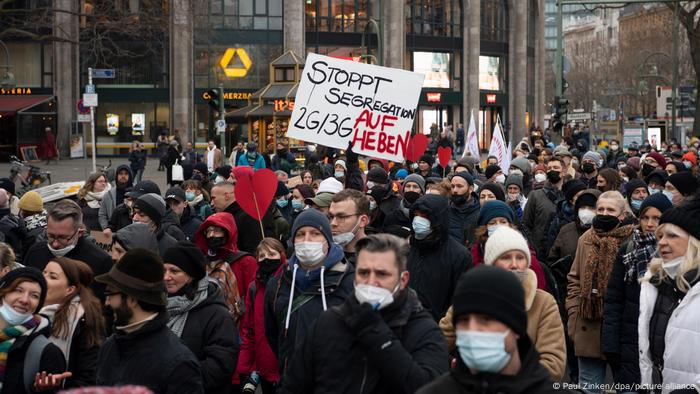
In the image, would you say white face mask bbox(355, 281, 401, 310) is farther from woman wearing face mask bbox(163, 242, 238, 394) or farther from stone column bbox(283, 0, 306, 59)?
stone column bbox(283, 0, 306, 59)

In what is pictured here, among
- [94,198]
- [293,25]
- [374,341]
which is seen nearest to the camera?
[374,341]

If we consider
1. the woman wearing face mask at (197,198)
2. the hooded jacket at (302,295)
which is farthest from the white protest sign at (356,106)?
the hooded jacket at (302,295)

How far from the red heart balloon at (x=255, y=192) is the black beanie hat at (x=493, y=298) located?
257 inches

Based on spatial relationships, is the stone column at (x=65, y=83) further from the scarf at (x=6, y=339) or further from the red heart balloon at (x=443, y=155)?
the scarf at (x=6, y=339)

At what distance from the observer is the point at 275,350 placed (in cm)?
677

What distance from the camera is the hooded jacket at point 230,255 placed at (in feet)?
26.2

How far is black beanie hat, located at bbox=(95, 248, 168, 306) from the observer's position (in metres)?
5.38

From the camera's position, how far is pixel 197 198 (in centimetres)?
1379

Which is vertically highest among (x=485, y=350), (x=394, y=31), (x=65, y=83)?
(x=394, y=31)

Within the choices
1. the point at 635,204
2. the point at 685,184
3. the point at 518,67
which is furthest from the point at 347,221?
the point at 518,67

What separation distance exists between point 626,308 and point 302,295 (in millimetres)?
2400

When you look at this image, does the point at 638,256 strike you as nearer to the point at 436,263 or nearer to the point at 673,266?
the point at 673,266

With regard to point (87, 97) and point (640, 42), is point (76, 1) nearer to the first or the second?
point (87, 97)

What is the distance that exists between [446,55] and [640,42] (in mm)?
32932
